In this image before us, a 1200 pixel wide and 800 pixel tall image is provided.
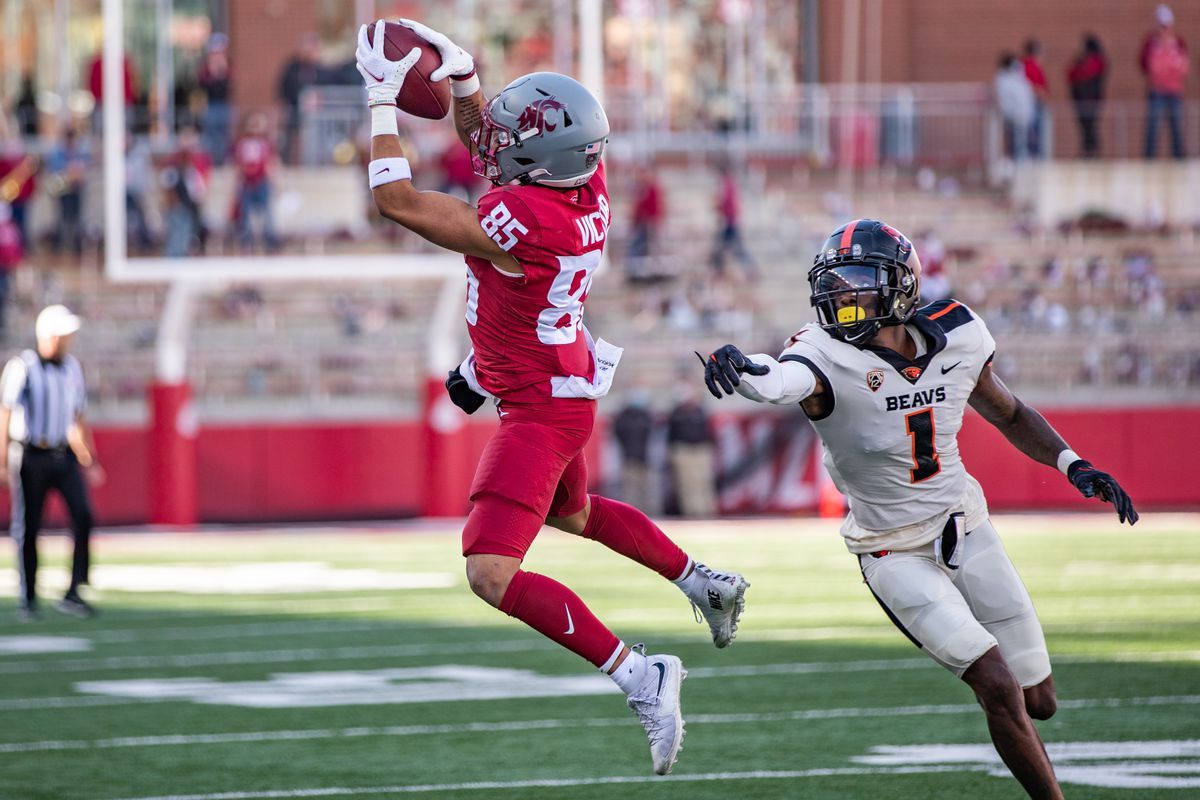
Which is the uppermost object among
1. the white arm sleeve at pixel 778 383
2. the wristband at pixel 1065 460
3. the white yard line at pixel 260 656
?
the white arm sleeve at pixel 778 383

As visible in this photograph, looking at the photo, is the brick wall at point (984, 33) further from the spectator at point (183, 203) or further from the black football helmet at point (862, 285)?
the black football helmet at point (862, 285)

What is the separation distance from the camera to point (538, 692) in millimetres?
8352

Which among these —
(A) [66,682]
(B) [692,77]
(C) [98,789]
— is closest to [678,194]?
(B) [692,77]

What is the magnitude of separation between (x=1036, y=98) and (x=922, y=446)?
60.6ft

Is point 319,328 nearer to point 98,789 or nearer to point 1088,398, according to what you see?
point 1088,398

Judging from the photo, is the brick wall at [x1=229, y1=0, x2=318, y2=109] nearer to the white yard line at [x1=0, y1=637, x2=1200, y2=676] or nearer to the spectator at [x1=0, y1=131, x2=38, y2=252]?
the spectator at [x1=0, y1=131, x2=38, y2=252]

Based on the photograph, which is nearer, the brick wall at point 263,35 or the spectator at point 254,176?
the spectator at point 254,176

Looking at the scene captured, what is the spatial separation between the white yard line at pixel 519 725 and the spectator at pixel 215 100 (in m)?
10.9

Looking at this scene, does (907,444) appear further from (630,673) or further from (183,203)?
(183,203)

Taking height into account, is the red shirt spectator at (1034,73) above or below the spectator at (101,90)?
above

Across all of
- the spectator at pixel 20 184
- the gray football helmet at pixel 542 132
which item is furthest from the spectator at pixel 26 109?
the gray football helmet at pixel 542 132

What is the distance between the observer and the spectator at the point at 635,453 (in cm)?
1816

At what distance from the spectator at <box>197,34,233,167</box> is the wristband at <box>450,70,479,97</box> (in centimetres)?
1208

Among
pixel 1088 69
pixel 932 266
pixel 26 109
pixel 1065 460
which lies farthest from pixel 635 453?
pixel 1065 460
